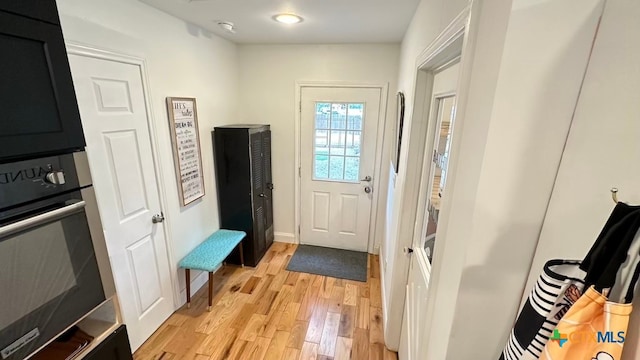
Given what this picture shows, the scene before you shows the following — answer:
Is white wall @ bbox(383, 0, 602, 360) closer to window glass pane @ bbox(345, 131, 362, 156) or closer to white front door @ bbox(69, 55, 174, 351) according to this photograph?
white front door @ bbox(69, 55, 174, 351)

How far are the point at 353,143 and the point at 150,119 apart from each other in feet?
6.49

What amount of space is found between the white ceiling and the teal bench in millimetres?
1933

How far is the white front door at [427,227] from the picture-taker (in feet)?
4.19

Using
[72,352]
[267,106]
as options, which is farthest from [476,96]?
[267,106]

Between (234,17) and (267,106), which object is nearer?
(234,17)

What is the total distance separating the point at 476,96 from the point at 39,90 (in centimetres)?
128

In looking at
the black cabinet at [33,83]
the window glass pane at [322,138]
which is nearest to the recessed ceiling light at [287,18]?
the window glass pane at [322,138]

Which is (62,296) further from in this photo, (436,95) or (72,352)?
(436,95)

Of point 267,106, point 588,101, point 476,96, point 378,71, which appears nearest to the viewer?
point 588,101

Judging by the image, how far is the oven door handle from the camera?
0.79m

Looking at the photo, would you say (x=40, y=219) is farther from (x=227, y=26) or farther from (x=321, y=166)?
(x=321, y=166)

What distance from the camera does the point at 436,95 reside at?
4.58 feet

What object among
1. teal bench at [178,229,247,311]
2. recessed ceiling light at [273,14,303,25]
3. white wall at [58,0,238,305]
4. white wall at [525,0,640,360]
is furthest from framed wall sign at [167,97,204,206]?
white wall at [525,0,640,360]

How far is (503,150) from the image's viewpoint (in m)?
0.55
